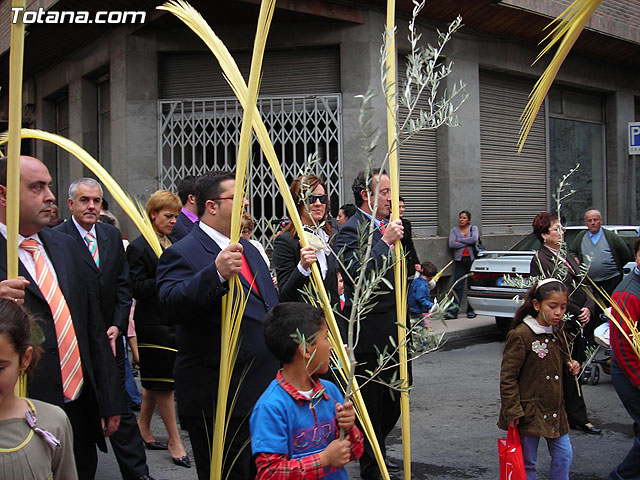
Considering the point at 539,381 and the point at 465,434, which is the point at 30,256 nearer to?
the point at 539,381

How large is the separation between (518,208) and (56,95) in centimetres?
998

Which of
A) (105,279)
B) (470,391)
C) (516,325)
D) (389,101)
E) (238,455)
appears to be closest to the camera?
(389,101)

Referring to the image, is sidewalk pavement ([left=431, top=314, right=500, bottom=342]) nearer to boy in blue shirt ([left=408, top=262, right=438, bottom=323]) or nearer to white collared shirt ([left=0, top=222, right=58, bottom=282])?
boy in blue shirt ([left=408, top=262, right=438, bottom=323])

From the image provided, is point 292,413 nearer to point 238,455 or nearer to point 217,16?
point 238,455

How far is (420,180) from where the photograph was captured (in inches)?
485

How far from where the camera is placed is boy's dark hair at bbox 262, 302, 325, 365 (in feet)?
8.16

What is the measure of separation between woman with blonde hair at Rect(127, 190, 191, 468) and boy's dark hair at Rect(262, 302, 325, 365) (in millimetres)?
2534

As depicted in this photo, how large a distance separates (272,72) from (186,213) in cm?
709

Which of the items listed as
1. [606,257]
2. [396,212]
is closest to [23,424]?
[396,212]

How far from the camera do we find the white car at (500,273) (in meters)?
9.26

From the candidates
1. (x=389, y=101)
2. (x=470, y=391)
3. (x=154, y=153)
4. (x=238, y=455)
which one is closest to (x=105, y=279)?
(x=238, y=455)

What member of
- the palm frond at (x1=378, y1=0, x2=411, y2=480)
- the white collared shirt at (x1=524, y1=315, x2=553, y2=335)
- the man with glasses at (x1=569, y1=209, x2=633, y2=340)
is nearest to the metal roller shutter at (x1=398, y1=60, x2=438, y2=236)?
the man with glasses at (x1=569, y1=209, x2=633, y2=340)

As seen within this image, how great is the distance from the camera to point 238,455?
2.91 meters

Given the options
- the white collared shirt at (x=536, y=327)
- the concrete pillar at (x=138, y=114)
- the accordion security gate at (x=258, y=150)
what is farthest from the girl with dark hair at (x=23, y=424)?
the concrete pillar at (x=138, y=114)
